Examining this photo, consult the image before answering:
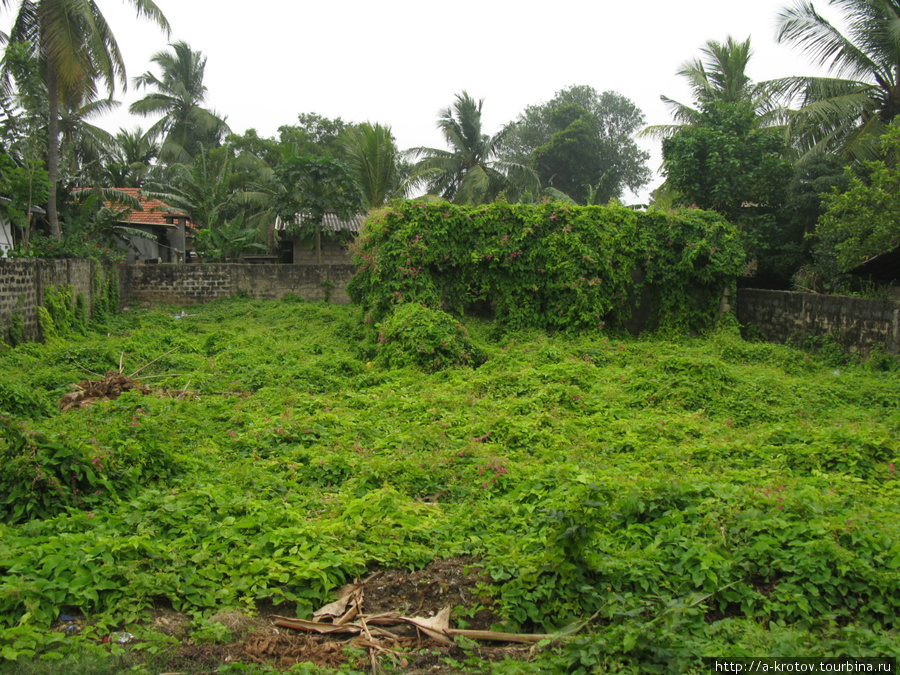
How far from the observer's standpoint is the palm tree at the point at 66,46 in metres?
14.8

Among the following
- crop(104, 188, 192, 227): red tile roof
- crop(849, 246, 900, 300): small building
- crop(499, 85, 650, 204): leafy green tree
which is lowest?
crop(849, 246, 900, 300): small building

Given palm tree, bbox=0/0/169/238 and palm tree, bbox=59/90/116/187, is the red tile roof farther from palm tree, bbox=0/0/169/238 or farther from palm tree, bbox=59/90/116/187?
palm tree, bbox=0/0/169/238

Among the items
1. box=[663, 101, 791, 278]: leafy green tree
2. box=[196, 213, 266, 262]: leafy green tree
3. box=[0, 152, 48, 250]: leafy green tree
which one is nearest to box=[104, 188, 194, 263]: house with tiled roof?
box=[196, 213, 266, 262]: leafy green tree

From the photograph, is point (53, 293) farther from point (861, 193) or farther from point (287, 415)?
point (861, 193)

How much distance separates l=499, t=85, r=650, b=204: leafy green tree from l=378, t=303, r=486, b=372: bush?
2083 centimetres

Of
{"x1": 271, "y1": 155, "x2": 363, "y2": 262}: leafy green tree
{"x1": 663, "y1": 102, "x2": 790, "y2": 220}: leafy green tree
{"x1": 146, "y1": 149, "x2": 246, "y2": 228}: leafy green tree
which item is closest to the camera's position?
{"x1": 663, "y1": 102, "x2": 790, "y2": 220}: leafy green tree

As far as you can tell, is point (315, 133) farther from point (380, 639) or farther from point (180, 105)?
point (380, 639)

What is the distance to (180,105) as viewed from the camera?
31703 mm

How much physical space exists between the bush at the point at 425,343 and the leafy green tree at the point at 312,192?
Result: 32.8ft

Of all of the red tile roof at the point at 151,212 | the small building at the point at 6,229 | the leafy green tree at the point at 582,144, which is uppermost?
the leafy green tree at the point at 582,144

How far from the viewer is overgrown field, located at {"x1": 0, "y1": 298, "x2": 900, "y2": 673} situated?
10.5 feet

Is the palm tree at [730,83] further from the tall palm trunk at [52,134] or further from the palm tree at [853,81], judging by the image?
the tall palm trunk at [52,134]

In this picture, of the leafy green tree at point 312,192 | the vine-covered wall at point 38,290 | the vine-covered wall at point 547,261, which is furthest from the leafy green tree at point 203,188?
the vine-covered wall at point 547,261

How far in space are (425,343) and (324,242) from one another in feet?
42.7
